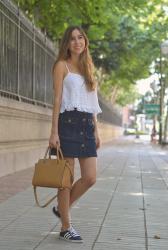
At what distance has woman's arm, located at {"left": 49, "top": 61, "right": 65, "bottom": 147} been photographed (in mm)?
5789

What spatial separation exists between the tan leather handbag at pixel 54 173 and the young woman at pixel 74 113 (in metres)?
0.14

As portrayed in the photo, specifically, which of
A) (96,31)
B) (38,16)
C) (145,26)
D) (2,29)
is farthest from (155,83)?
(2,29)

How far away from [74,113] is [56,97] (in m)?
0.24

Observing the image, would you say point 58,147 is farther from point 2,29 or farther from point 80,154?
point 2,29

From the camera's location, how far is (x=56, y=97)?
5.86m

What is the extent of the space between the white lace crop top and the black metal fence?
5.99 metres

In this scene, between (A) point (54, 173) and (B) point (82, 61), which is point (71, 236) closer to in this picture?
(A) point (54, 173)

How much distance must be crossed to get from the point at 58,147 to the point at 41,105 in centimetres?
1079

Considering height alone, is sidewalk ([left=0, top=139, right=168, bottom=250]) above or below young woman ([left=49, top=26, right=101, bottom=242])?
below

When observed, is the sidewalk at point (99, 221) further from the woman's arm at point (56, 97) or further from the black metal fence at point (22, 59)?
the black metal fence at point (22, 59)

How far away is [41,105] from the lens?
54.1 ft

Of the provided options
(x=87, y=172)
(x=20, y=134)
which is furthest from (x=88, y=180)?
(x=20, y=134)

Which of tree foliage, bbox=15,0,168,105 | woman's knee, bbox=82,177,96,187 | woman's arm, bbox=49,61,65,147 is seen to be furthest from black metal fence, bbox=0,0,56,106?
woman's knee, bbox=82,177,96,187

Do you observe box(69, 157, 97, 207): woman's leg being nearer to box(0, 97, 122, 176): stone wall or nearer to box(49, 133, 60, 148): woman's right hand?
box(49, 133, 60, 148): woman's right hand
